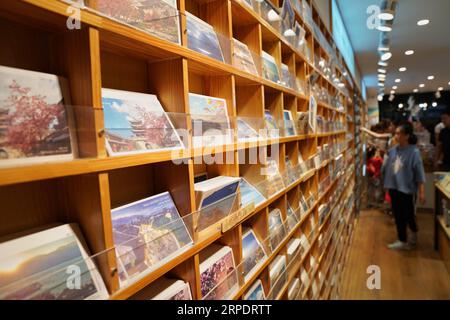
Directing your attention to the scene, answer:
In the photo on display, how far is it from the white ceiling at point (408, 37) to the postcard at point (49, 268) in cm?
457

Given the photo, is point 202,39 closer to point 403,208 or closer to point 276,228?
point 276,228

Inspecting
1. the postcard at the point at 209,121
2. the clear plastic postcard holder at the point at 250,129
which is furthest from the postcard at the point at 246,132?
the postcard at the point at 209,121

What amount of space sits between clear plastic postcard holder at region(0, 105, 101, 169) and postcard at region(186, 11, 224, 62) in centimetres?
49

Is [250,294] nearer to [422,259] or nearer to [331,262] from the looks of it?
[331,262]

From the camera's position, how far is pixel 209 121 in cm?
107

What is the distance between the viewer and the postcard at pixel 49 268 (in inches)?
20.2

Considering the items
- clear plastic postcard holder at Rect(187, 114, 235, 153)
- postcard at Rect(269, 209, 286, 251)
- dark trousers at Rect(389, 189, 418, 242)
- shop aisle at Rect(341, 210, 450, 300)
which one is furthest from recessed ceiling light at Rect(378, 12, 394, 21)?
clear plastic postcard holder at Rect(187, 114, 235, 153)

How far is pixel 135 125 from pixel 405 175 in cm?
388

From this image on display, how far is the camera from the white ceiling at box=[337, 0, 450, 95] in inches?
164

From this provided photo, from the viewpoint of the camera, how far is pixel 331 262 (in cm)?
321

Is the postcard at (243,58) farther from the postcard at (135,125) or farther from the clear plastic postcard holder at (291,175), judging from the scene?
the clear plastic postcard holder at (291,175)
